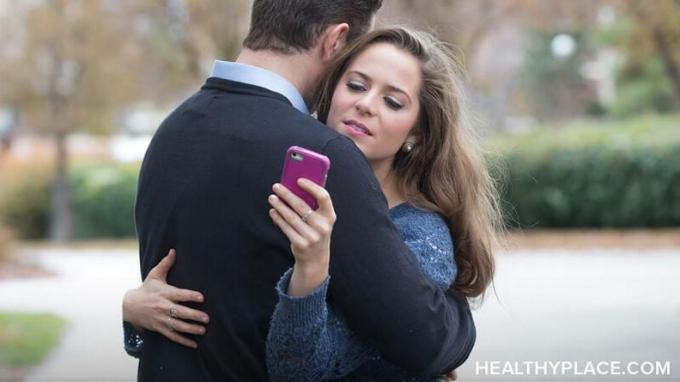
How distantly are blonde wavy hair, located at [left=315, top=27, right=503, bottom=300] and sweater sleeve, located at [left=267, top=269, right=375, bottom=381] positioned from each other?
515 millimetres

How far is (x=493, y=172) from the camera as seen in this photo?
8.13 meters

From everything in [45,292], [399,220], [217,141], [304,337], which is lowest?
[45,292]

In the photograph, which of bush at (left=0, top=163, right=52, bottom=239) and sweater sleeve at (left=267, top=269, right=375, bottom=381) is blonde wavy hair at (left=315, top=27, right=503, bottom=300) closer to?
sweater sleeve at (left=267, top=269, right=375, bottom=381)

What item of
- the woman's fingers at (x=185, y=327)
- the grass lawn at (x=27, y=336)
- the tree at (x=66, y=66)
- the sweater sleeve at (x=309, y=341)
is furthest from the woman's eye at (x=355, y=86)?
the tree at (x=66, y=66)

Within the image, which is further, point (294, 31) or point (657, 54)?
point (657, 54)

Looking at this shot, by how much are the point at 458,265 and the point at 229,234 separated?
79 cm

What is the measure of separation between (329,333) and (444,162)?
0.74m

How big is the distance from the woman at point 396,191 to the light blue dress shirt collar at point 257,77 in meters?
0.20

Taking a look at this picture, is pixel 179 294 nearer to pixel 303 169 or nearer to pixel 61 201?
pixel 303 169

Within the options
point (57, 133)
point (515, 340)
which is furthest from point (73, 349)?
point (57, 133)

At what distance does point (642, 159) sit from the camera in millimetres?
17453

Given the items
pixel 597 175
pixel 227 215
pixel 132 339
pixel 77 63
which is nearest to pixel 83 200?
pixel 77 63

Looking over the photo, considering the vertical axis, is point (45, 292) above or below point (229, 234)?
below

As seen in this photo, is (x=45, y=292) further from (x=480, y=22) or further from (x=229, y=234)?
(x=229, y=234)
